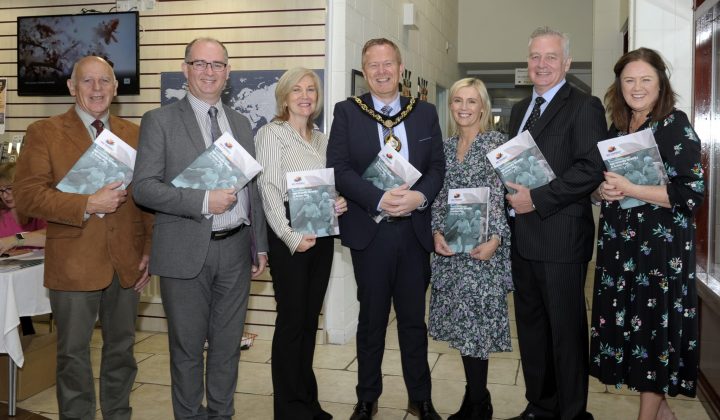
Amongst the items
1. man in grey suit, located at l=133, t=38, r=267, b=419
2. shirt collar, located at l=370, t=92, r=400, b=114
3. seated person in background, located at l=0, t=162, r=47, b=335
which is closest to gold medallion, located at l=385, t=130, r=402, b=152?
shirt collar, located at l=370, t=92, r=400, b=114

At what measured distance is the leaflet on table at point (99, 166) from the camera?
271 centimetres

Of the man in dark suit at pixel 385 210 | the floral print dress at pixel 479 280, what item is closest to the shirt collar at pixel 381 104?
the man in dark suit at pixel 385 210

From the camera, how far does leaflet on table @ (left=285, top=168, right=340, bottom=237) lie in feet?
9.41

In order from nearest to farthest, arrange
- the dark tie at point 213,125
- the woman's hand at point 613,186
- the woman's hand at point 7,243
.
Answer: the woman's hand at point 613,186 < the dark tie at point 213,125 < the woman's hand at point 7,243

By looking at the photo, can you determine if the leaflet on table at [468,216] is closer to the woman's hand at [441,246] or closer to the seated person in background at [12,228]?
the woman's hand at [441,246]

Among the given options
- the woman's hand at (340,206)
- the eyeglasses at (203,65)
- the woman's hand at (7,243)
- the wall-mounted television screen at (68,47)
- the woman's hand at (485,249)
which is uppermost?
the wall-mounted television screen at (68,47)

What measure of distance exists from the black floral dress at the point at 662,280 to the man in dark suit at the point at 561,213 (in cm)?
17

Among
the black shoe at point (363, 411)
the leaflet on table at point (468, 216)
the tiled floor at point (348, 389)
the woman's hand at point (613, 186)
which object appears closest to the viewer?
the woman's hand at point (613, 186)

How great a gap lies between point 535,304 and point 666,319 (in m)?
0.57

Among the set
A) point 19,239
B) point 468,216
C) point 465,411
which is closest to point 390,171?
point 468,216

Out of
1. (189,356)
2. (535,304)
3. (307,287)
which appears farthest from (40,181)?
(535,304)

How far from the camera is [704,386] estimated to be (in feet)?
11.9

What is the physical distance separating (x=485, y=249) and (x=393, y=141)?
64 centimetres

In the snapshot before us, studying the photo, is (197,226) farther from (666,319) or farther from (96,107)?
(666,319)
